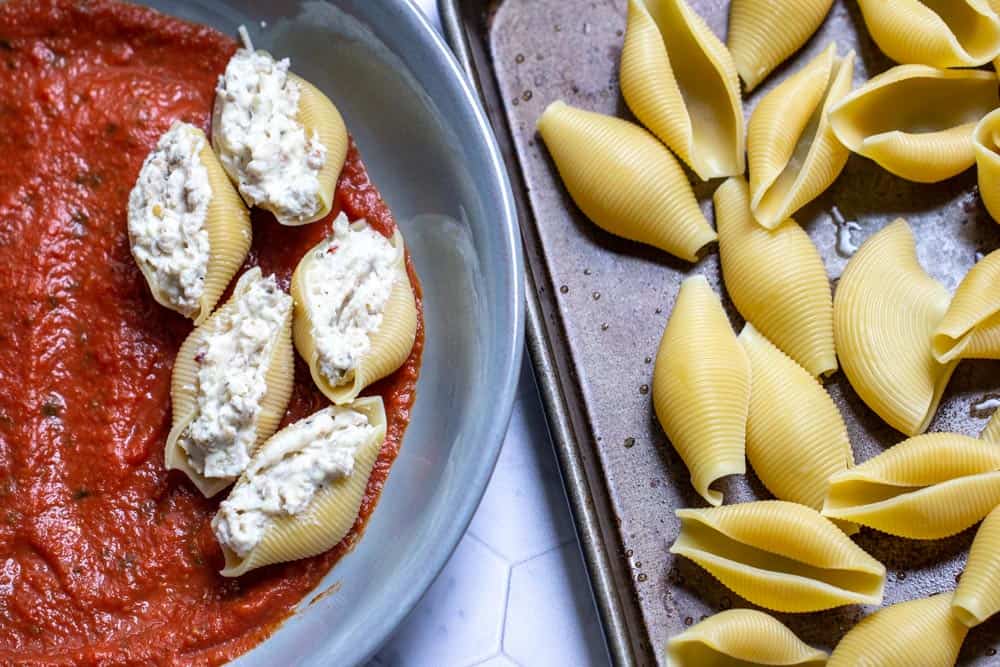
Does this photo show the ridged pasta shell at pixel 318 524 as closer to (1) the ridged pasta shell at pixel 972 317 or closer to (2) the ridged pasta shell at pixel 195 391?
(2) the ridged pasta shell at pixel 195 391

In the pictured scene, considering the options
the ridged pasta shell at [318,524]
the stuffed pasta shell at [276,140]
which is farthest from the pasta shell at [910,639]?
the stuffed pasta shell at [276,140]

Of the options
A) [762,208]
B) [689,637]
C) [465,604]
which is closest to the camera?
[689,637]

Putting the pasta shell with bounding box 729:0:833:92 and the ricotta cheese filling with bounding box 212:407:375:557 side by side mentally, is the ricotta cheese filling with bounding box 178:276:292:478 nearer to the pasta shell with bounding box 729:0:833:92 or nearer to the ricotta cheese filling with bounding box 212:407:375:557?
the ricotta cheese filling with bounding box 212:407:375:557

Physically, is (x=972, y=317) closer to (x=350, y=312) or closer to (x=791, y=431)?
(x=791, y=431)

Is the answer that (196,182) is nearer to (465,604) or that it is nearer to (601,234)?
(601,234)

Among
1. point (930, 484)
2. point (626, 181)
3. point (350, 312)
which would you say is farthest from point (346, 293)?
point (930, 484)

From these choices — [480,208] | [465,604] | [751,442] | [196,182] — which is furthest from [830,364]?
[196,182]

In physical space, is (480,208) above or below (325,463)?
above
